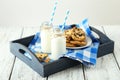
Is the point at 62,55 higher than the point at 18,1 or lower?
higher

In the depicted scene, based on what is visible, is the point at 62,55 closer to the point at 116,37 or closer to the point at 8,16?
the point at 116,37

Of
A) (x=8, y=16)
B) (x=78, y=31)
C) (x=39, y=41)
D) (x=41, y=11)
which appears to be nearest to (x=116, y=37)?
(x=78, y=31)

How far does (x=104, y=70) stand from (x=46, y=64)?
0.85 ft

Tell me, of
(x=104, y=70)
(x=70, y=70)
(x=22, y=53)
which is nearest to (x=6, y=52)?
(x=22, y=53)

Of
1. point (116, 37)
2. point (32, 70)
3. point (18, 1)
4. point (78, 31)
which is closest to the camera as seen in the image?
point (32, 70)

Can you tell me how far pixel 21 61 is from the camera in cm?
139

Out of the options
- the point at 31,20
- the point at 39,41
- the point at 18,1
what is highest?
the point at 39,41

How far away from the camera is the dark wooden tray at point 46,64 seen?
4.08 feet

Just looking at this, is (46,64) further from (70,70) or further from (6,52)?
(6,52)

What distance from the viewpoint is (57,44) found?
1.36 meters

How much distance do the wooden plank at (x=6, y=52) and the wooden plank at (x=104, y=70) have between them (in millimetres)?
339

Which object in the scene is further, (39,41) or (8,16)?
(8,16)

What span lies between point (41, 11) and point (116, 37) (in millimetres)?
774

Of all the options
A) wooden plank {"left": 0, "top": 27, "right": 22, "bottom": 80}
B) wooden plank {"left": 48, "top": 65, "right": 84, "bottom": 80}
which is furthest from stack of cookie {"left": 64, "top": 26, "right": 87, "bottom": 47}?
wooden plank {"left": 0, "top": 27, "right": 22, "bottom": 80}
